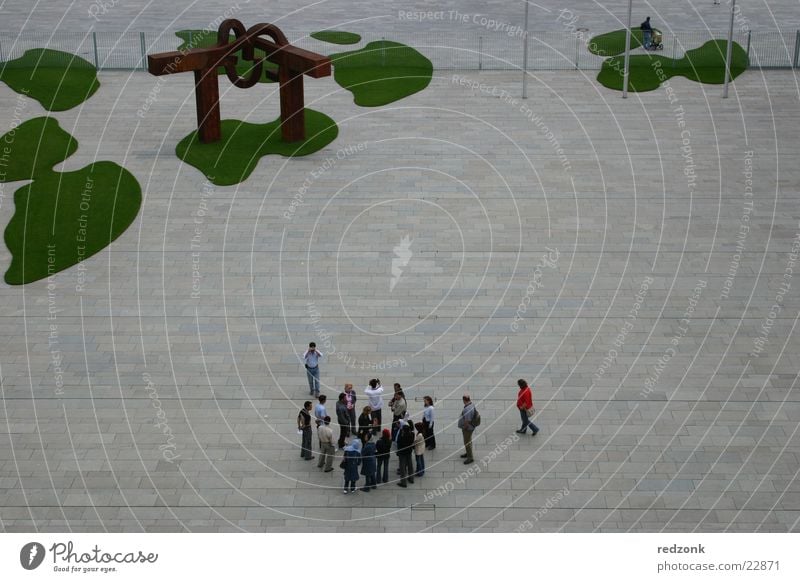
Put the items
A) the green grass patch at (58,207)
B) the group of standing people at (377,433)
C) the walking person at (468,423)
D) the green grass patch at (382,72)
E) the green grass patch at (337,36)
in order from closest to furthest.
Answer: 1. the group of standing people at (377,433)
2. the walking person at (468,423)
3. the green grass patch at (58,207)
4. the green grass patch at (382,72)
5. the green grass patch at (337,36)

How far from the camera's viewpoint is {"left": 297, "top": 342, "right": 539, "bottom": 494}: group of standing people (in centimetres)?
2670

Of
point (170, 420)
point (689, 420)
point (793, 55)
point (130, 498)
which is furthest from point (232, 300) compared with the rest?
point (793, 55)

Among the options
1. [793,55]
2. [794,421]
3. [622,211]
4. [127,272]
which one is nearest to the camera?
[794,421]

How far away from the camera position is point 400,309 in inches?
1369

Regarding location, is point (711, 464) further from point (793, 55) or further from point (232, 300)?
point (793, 55)

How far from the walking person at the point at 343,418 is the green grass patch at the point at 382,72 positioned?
944 inches

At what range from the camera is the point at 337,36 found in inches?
2309

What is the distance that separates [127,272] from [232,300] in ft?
13.3

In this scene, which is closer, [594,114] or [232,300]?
[232,300]

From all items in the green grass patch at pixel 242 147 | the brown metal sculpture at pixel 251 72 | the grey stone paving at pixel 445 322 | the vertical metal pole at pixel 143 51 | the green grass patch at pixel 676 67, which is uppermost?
the brown metal sculpture at pixel 251 72

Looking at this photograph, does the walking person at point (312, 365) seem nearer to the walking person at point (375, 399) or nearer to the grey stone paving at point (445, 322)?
the grey stone paving at point (445, 322)

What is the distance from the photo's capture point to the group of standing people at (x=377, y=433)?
26.7m

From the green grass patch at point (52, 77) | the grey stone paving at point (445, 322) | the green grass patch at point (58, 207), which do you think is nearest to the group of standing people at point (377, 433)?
the grey stone paving at point (445, 322)

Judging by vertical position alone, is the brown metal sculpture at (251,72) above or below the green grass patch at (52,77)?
above
